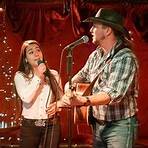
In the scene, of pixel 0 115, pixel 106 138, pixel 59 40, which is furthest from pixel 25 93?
pixel 59 40

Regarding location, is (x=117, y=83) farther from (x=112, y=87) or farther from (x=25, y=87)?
(x=25, y=87)

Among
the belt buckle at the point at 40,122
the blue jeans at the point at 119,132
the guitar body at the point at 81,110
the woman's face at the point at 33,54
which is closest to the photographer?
the blue jeans at the point at 119,132

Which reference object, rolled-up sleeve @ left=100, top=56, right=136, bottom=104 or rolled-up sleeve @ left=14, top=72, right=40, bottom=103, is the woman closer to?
rolled-up sleeve @ left=14, top=72, right=40, bottom=103

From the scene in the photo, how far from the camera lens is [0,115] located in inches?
272

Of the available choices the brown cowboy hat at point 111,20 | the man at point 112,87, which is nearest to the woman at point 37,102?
the man at point 112,87

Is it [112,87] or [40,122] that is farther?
[40,122]

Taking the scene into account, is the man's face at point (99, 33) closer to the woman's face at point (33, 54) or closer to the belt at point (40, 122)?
the woman's face at point (33, 54)

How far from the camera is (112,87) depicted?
311 centimetres

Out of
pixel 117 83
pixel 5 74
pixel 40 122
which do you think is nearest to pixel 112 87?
pixel 117 83

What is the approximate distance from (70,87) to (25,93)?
1.46 m

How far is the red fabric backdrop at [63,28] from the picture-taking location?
7074 mm

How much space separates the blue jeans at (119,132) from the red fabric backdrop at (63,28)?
11.8 feet

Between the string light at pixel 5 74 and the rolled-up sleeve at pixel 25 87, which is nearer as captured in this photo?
the rolled-up sleeve at pixel 25 87

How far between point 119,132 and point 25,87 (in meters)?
1.47
